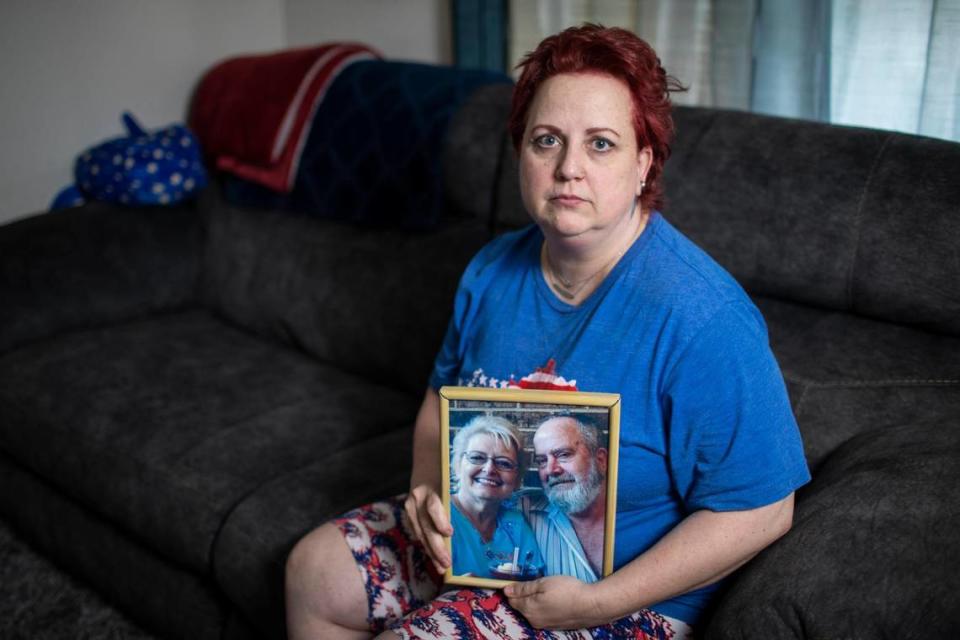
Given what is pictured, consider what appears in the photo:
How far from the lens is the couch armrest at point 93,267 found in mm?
2398

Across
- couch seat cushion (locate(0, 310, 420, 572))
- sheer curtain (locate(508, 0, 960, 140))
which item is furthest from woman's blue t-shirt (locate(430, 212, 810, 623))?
sheer curtain (locate(508, 0, 960, 140))

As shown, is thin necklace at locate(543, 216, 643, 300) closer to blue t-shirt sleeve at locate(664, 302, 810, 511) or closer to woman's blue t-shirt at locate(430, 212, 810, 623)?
woman's blue t-shirt at locate(430, 212, 810, 623)

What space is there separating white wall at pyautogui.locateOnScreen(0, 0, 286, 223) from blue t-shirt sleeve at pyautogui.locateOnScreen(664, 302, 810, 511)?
236 cm

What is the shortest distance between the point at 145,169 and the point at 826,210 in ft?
6.17

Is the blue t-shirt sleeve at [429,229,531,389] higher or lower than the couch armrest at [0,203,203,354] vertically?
higher

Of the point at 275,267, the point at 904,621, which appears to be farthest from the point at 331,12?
the point at 904,621

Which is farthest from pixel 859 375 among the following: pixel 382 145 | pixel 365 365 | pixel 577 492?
pixel 382 145

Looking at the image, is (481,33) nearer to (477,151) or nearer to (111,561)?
(477,151)

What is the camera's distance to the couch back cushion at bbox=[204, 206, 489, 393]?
213 centimetres

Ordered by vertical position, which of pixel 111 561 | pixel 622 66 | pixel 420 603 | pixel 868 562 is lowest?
pixel 111 561

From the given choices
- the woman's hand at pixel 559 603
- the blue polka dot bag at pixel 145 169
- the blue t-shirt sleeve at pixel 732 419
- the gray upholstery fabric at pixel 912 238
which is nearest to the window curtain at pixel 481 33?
the blue polka dot bag at pixel 145 169

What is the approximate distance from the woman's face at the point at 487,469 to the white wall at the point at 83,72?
2.20m

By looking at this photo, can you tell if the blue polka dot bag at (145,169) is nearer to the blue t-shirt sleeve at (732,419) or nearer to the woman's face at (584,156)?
the woman's face at (584,156)

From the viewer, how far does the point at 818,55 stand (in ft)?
6.46
